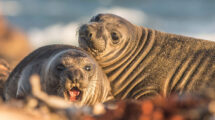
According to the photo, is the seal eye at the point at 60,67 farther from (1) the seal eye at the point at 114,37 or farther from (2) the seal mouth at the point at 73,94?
(1) the seal eye at the point at 114,37

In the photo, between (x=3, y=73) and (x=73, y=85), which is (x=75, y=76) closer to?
(x=73, y=85)

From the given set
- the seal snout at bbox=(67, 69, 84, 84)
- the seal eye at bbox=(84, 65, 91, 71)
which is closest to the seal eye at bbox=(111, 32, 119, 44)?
the seal eye at bbox=(84, 65, 91, 71)

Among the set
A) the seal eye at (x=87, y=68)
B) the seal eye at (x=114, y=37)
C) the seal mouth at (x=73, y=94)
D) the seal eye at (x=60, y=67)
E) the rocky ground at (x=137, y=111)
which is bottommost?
the rocky ground at (x=137, y=111)

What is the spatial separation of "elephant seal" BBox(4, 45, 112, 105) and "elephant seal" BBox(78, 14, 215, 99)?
36.3 inches

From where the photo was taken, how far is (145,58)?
29.5 ft

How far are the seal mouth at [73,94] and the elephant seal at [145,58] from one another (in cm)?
196

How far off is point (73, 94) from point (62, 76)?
12.5 inches

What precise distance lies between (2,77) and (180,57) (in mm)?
3747

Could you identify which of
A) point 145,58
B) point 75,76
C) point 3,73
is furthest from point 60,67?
point 3,73

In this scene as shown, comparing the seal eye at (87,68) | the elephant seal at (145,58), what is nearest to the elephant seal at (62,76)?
the seal eye at (87,68)

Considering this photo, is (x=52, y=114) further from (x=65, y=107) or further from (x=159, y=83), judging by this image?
(x=159, y=83)

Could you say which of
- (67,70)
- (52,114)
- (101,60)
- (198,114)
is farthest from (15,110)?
(101,60)

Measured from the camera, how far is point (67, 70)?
20.9 feet

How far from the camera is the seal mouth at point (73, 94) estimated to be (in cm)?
634
